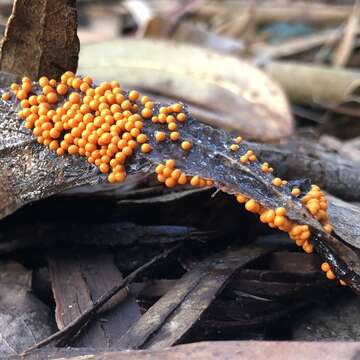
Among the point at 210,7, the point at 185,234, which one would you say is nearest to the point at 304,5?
the point at 210,7

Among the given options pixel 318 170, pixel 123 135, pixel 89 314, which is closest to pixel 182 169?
pixel 123 135

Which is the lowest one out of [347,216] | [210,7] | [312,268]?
[312,268]

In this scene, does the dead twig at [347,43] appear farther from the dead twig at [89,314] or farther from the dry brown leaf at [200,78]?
the dead twig at [89,314]

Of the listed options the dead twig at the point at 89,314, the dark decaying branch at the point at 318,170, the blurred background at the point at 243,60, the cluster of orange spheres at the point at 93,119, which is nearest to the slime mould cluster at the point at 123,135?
the cluster of orange spheres at the point at 93,119

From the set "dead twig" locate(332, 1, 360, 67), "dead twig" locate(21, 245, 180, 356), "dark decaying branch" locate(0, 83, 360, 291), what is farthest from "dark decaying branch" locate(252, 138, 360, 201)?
"dead twig" locate(332, 1, 360, 67)

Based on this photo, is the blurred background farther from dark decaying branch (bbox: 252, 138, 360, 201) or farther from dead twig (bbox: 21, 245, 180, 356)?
dead twig (bbox: 21, 245, 180, 356)

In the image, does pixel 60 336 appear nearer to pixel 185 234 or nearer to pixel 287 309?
pixel 185 234

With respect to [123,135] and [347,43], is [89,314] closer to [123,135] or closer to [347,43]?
[123,135]
